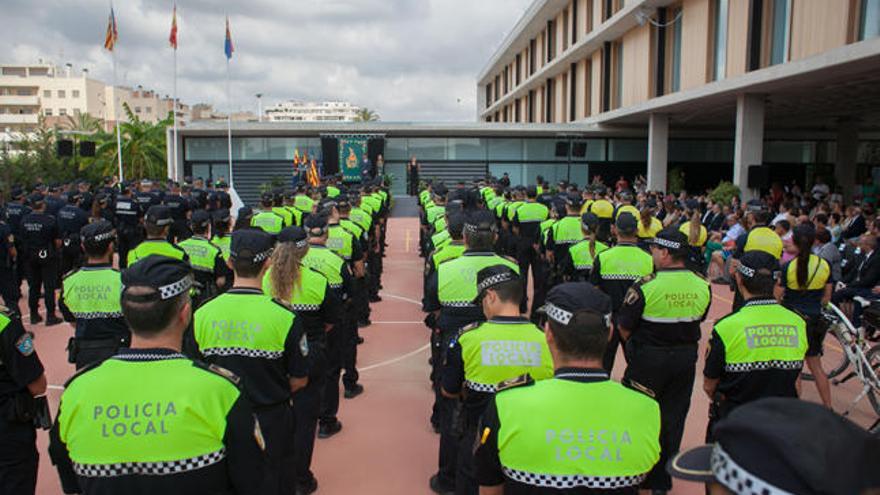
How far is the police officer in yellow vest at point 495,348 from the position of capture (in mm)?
3656

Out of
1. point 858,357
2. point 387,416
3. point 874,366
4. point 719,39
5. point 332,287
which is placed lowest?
point 387,416

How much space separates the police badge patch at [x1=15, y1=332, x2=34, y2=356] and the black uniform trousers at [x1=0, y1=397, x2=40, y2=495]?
0.31 metres

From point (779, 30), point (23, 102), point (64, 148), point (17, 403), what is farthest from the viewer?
point (23, 102)

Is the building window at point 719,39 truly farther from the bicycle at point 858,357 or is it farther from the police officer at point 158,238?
the police officer at point 158,238

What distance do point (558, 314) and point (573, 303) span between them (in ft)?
0.26

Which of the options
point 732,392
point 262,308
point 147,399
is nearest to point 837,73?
point 732,392

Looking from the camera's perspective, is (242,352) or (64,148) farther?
(64,148)

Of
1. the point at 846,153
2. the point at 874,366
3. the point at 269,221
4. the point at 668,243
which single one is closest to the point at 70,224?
the point at 269,221

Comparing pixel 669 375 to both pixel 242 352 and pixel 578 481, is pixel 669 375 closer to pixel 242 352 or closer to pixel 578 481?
pixel 578 481

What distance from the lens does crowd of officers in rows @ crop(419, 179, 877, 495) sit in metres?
2.42

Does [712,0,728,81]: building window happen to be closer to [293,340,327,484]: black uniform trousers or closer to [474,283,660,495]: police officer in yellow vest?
[293,340,327,484]: black uniform trousers

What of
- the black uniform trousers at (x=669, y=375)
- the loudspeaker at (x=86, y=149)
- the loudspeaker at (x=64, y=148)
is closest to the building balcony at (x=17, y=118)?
the loudspeaker at (x=86, y=149)

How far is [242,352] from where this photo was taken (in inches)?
150

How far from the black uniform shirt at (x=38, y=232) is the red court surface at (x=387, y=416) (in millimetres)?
1382
